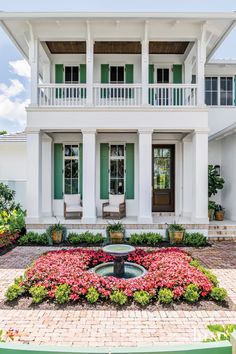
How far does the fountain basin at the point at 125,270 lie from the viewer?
17.5ft

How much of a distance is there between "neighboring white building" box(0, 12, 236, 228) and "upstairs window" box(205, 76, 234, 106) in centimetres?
4

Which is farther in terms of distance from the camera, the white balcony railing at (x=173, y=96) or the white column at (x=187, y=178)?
the white column at (x=187, y=178)

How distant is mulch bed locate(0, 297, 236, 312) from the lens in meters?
4.12

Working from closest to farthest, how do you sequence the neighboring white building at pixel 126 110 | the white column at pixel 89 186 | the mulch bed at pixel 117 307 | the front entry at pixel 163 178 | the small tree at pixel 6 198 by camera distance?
the mulch bed at pixel 117 307, the neighboring white building at pixel 126 110, the white column at pixel 89 186, the small tree at pixel 6 198, the front entry at pixel 163 178

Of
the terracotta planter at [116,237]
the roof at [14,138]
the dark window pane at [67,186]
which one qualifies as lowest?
the terracotta planter at [116,237]

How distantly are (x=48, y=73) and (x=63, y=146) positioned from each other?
2.88 m

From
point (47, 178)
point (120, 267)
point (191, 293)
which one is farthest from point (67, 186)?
point (191, 293)

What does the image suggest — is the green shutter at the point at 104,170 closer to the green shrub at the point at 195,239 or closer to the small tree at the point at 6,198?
the small tree at the point at 6,198

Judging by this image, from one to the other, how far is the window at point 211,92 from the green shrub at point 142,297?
9.35 meters

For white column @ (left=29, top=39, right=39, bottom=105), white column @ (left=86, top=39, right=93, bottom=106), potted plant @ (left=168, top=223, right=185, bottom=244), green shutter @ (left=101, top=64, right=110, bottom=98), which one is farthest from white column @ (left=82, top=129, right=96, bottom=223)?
green shutter @ (left=101, top=64, right=110, bottom=98)

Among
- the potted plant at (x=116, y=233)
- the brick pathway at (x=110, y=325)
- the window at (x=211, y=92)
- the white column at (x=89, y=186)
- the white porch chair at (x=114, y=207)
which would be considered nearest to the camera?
the brick pathway at (x=110, y=325)

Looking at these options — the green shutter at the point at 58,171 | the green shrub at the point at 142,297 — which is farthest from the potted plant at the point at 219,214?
the green shrub at the point at 142,297

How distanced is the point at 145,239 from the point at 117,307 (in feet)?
13.2

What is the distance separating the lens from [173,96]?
927 centimetres
